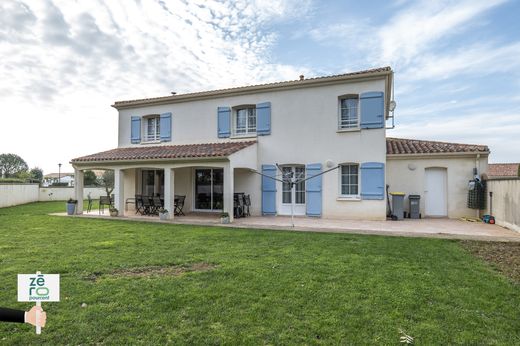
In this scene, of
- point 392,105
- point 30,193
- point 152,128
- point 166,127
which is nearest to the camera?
point 392,105

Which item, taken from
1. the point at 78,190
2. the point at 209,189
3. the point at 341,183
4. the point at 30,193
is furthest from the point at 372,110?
the point at 30,193

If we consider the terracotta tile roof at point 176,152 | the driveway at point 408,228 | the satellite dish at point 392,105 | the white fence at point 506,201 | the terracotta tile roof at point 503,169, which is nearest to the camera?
the driveway at point 408,228

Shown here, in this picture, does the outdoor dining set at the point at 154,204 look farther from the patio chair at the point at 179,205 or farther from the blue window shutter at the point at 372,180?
the blue window shutter at the point at 372,180

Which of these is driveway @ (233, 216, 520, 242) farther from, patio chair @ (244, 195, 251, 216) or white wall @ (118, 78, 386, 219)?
patio chair @ (244, 195, 251, 216)

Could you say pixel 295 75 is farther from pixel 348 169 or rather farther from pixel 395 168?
pixel 395 168

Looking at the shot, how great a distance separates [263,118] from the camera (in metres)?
14.2

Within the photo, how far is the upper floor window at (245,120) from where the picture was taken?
14.8 metres

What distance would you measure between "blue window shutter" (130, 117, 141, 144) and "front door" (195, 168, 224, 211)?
413 cm

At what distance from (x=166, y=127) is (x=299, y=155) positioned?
7.05 m

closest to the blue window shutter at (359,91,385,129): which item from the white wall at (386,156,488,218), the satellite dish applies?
the satellite dish

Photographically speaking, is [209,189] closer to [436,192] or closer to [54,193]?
[436,192]

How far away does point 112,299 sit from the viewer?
4.24m

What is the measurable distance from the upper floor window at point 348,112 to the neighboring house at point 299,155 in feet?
0.13

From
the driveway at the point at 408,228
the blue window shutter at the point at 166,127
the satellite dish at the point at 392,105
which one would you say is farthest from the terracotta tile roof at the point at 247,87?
the driveway at the point at 408,228
